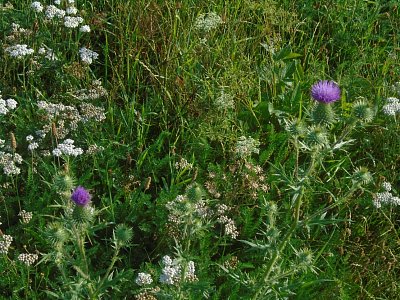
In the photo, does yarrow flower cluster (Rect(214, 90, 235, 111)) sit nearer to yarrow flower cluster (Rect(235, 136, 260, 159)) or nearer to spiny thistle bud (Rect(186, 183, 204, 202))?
yarrow flower cluster (Rect(235, 136, 260, 159))

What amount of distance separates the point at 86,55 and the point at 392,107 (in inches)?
60.9

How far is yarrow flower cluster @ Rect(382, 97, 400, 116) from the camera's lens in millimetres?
3135

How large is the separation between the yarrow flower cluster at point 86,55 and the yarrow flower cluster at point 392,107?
1477 mm

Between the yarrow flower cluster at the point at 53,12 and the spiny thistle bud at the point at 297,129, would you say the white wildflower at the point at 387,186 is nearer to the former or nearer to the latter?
the spiny thistle bud at the point at 297,129

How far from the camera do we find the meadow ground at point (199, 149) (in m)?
2.41

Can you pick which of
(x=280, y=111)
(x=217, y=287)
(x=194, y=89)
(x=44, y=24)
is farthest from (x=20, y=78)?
(x=217, y=287)

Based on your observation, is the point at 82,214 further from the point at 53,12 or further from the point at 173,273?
the point at 53,12

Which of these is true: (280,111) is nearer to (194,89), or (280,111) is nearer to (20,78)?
(194,89)

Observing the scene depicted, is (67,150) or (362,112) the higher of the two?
(362,112)

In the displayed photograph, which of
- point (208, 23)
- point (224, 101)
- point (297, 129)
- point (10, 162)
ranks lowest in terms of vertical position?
point (10, 162)

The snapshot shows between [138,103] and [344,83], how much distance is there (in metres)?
1.10

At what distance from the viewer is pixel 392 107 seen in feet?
10.3

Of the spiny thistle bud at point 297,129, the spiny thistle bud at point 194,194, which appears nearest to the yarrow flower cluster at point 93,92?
the spiny thistle bud at point 194,194

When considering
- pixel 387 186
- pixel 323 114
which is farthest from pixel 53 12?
pixel 387 186
